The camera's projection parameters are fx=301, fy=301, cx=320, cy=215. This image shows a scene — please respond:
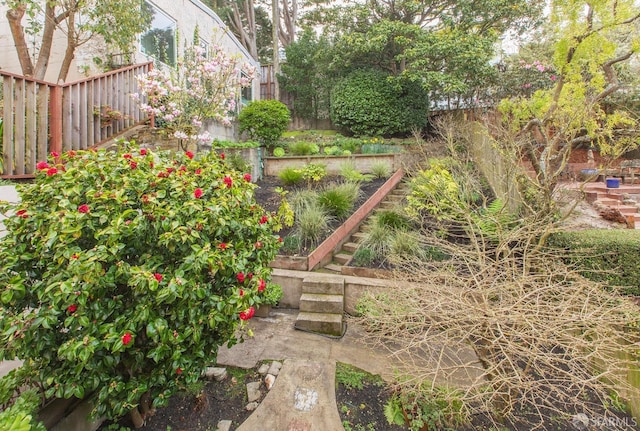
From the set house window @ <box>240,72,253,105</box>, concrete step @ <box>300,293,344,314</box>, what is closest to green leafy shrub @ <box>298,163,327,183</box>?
concrete step @ <box>300,293,344,314</box>

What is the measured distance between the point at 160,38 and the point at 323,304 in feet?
28.1

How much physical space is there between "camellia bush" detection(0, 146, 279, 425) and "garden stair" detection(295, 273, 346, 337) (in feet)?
4.86

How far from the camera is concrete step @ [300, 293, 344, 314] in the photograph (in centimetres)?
368

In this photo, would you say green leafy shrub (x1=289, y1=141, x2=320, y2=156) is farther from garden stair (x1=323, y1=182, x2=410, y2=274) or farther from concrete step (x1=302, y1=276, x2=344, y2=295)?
concrete step (x1=302, y1=276, x2=344, y2=295)

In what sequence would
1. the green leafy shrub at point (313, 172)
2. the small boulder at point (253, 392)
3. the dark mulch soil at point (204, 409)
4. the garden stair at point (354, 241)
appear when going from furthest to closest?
the green leafy shrub at point (313, 172)
the garden stair at point (354, 241)
the small boulder at point (253, 392)
the dark mulch soil at point (204, 409)

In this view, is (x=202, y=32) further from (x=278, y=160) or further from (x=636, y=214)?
(x=636, y=214)

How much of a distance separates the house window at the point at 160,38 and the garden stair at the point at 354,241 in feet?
23.1

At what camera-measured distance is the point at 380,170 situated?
7559 millimetres

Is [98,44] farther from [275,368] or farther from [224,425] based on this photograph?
[224,425]

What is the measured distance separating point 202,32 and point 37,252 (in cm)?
1010

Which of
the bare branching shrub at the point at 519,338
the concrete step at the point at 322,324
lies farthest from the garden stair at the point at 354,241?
the bare branching shrub at the point at 519,338

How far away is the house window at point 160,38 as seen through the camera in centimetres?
763

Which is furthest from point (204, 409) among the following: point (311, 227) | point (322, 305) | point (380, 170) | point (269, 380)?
point (380, 170)

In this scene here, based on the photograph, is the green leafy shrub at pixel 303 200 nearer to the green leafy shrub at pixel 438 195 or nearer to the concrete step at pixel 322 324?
the green leafy shrub at pixel 438 195
